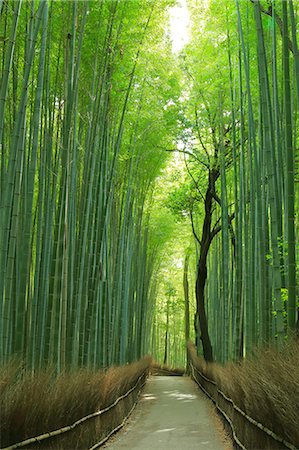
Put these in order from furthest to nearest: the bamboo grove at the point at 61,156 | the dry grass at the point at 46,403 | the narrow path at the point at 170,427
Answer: the narrow path at the point at 170,427, the bamboo grove at the point at 61,156, the dry grass at the point at 46,403

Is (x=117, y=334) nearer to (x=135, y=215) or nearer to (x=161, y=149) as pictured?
A: (x=135, y=215)

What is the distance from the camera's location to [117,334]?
9.46 meters

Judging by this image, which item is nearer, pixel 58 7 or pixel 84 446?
pixel 84 446

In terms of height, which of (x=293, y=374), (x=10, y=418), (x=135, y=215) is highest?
(x=135, y=215)

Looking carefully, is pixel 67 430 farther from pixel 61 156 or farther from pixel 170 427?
pixel 170 427

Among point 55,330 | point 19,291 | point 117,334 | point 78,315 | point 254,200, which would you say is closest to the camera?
point 19,291

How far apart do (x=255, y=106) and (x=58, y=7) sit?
3869 mm

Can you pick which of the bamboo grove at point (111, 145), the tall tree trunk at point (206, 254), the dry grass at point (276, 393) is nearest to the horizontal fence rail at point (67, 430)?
the bamboo grove at point (111, 145)

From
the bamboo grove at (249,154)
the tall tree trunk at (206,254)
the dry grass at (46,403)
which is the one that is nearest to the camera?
the dry grass at (46,403)

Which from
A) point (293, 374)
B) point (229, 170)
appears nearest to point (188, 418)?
point (293, 374)

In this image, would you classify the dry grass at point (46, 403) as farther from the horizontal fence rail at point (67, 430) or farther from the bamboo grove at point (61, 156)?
the bamboo grove at point (61, 156)

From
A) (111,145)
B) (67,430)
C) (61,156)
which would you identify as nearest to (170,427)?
(67,430)

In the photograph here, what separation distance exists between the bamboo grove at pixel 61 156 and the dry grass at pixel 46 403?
0.44m

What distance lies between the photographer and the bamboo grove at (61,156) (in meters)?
4.19
